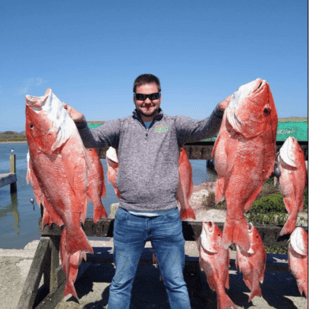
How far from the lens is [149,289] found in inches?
162

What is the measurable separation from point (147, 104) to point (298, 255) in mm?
2529

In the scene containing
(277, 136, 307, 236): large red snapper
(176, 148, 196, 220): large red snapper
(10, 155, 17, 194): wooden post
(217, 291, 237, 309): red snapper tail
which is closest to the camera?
(277, 136, 307, 236): large red snapper

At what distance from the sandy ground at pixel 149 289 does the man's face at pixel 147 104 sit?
8.73 ft

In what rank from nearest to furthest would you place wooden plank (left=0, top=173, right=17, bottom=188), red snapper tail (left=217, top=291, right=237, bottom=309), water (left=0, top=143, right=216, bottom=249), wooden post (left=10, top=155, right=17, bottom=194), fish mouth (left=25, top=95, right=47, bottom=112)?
1. fish mouth (left=25, top=95, right=47, bottom=112)
2. red snapper tail (left=217, top=291, right=237, bottom=309)
3. water (left=0, top=143, right=216, bottom=249)
4. wooden plank (left=0, top=173, right=17, bottom=188)
5. wooden post (left=10, top=155, right=17, bottom=194)

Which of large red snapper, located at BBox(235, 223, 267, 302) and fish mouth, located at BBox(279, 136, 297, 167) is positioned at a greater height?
fish mouth, located at BBox(279, 136, 297, 167)

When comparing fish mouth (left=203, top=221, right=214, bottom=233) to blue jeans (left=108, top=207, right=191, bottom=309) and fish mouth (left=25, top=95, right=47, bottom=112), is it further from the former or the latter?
fish mouth (left=25, top=95, right=47, bottom=112)

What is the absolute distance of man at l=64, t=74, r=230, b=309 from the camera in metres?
2.54

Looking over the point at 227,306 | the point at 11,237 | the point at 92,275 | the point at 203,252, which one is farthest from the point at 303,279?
the point at 11,237

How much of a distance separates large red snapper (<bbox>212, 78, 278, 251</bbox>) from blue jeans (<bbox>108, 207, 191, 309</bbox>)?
1.86 ft

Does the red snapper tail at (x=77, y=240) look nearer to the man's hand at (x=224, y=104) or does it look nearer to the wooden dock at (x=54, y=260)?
the wooden dock at (x=54, y=260)

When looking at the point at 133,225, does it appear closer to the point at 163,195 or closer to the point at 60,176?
the point at 163,195

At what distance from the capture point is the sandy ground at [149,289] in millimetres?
3734

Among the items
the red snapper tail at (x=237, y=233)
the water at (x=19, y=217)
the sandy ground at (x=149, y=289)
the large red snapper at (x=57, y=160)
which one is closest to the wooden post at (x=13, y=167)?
A: the water at (x=19, y=217)

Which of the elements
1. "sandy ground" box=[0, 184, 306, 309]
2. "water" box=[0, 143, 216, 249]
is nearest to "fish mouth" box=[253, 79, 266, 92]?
"sandy ground" box=[0, 184, 306, 309]
